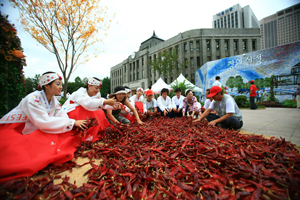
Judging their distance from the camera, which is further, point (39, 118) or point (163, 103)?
point (163, 103)

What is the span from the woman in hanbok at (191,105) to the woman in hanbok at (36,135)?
3727 millimetres

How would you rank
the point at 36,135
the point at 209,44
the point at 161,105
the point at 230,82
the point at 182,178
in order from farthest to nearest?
the point at 209,44, the point at 230,82, the point at 161,105, the point at 36,135, the point at 182,178

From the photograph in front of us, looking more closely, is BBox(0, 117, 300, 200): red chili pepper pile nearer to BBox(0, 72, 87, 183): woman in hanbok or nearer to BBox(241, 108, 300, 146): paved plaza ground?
BBox(0, 72, 87, 183): woman in hanbok

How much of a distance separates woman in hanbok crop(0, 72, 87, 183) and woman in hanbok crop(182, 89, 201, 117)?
12.2ft

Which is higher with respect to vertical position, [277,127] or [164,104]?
[164,104]

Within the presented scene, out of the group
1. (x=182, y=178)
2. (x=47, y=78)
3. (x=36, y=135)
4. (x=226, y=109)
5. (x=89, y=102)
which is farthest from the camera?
(x=226, y=109)

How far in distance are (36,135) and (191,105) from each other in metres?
4.42

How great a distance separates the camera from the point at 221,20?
61.7m

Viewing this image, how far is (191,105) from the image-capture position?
4.92 m

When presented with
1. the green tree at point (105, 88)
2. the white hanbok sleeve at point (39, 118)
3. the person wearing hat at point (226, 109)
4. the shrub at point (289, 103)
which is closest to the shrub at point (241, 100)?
the shrub at point (289, 103)

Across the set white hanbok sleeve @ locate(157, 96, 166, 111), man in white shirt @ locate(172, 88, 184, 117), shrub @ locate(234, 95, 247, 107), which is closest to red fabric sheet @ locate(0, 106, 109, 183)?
white hanbok sleeve @ locate(157, 96, 166, 111)

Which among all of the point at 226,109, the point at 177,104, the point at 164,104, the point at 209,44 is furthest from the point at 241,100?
the point at 209,44

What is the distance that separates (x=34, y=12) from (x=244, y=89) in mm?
15458

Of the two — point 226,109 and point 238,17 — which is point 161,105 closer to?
point 226,109
